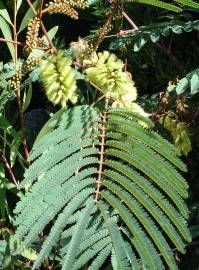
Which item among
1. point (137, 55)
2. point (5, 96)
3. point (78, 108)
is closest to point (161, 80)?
point (137, 55)

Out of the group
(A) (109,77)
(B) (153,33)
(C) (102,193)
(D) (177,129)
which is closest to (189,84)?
(D) (177,129)

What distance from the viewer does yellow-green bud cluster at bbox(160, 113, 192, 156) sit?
1.58 metres

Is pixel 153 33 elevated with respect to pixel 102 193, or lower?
elevated

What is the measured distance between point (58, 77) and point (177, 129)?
1.75ft

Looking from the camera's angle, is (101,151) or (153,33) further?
(153,33)

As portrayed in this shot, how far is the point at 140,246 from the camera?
118 centimetres

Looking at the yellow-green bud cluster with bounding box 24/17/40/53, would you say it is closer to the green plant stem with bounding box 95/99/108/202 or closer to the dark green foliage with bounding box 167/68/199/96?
the green plant stem with bounding box 95/99/108/202

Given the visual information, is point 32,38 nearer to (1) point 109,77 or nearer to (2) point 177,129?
(1) point 109,77

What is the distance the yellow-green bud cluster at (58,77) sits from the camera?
3.76 feet

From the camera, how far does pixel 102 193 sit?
3.85 ft

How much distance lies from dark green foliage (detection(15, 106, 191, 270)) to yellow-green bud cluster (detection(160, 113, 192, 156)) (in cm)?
31

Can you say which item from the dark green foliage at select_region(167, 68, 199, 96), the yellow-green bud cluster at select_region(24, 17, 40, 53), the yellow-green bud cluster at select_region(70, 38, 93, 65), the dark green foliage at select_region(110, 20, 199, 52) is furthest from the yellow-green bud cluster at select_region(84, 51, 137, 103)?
the dark green foliage at select_region(110, 20, 199, 52)

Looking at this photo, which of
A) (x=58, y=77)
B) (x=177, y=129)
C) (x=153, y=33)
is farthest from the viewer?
(x=153, y=33)

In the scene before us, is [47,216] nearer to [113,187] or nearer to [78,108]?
[113,187]
